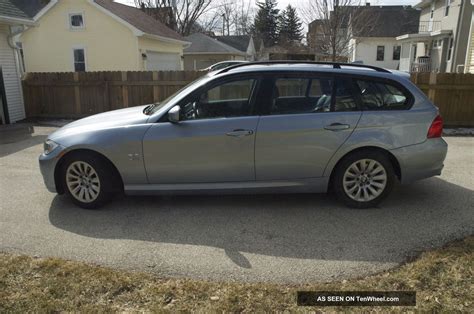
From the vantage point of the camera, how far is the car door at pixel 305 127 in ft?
14.2

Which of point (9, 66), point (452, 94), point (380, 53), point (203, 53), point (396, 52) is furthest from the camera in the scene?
point (380, 53)

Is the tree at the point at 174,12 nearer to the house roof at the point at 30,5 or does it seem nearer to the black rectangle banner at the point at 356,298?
the house roof at the point at 30,5

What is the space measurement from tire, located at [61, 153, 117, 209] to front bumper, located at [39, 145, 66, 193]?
0.33 ft

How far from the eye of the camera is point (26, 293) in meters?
2.95

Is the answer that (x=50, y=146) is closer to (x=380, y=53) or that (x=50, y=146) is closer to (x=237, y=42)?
(x=237, y=42)

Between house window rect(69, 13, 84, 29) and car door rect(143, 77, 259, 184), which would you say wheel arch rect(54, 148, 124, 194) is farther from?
house window rect(69, 13, 84, 29)

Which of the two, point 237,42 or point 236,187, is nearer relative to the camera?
point 236,187

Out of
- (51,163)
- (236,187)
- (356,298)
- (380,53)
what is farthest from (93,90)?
(380,53)

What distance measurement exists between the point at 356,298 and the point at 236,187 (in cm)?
197

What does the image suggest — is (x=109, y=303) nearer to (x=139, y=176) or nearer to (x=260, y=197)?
(x=139, y=176)

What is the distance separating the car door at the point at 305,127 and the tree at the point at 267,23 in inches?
2350

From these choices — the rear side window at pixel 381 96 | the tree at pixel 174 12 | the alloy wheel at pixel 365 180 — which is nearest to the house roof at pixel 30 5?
the tree at pixel 174 12

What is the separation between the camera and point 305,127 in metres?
4.32

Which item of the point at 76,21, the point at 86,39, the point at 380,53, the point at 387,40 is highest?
the point at 387,40
